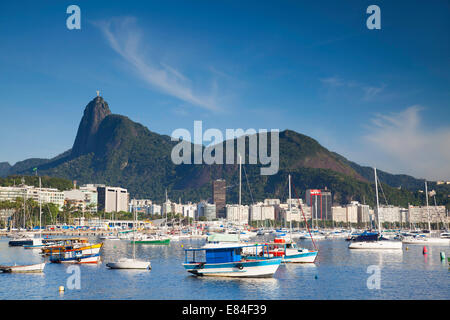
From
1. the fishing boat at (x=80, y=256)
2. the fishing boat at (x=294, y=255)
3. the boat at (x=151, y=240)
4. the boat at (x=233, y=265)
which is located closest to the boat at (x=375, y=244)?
A: the fishing boat at (x=294, y=255)

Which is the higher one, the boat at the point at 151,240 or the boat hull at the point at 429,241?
the boat at the point at 151,240

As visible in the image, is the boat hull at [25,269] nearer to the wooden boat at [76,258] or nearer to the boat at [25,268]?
the boat at [25,268]

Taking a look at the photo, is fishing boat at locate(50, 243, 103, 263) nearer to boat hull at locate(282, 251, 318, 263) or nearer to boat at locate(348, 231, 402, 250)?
boat hull at locate(282, 251, 318, 263)

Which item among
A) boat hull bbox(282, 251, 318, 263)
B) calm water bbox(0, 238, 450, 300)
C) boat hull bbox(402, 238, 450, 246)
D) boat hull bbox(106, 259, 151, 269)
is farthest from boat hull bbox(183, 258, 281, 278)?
boat hull bbox(402, 238, 450, 246)

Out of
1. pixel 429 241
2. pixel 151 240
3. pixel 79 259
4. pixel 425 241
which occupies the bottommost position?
pixel 429 241

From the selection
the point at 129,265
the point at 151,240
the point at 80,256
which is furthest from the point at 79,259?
the point at 151,240

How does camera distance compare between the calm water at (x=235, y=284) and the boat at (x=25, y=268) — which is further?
the boat at (x=25, y=268)

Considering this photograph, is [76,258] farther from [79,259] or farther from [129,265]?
[129,265]
